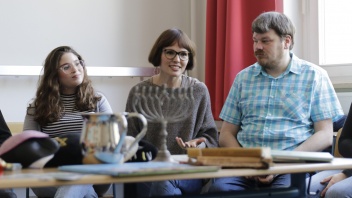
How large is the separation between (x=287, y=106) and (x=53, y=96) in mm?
1112

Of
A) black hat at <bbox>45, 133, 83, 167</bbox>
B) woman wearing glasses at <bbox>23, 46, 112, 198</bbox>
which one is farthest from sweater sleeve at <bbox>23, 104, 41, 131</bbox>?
black hat at <bbox>45, 133, 83, 167</bbox>

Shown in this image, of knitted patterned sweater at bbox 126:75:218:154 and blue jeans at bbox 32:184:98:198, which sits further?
knitted patterned sweater at bbox 126:75:218:154

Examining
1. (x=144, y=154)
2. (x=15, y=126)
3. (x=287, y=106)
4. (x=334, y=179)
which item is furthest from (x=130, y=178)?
(x=15, y=126)

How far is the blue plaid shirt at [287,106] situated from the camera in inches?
98.3

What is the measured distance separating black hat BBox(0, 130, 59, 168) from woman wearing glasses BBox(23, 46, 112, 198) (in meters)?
1.05

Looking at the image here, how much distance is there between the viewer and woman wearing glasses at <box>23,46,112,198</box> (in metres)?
2.67

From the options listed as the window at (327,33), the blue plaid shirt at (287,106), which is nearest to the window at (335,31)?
the window at (327,33)

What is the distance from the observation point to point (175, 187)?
7.72ft

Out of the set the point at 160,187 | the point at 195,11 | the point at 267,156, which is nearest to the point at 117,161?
the point at 267,156

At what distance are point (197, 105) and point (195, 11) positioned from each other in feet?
4.60

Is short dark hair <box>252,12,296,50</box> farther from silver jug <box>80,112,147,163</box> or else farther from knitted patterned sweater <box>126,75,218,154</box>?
silver jug <box>80,112,147,163</box>

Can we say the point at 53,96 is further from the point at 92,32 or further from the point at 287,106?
the point at 287,106

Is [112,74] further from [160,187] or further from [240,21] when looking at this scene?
[160,187]

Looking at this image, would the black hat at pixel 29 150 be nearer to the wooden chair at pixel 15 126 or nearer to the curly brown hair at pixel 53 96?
→ the curly brown hair at pixel 53 96
